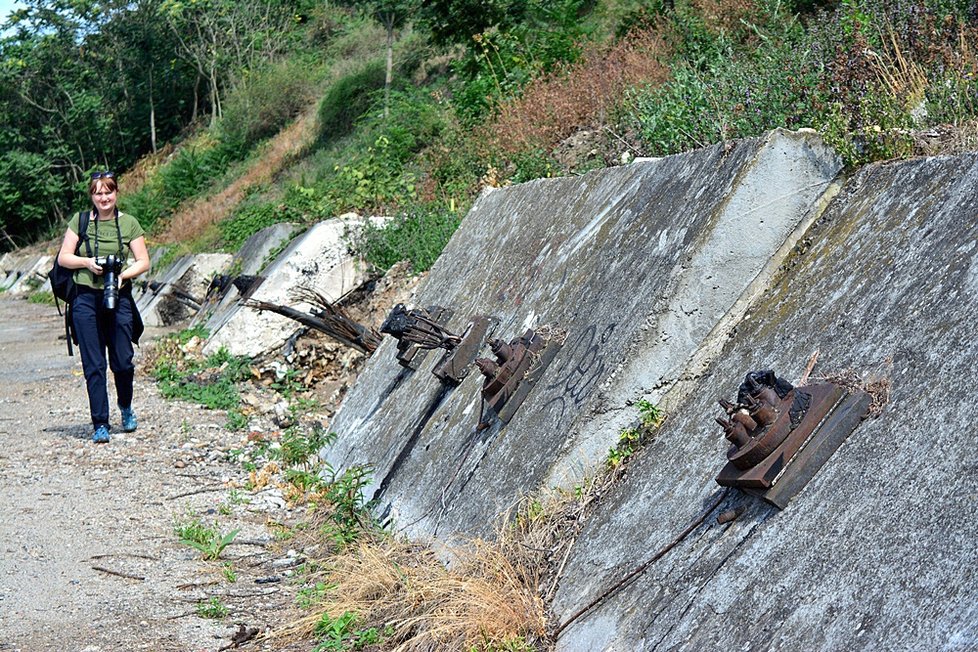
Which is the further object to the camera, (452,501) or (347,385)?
(347,385)

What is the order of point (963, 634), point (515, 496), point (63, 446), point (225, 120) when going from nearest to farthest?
point (963, 634) < point (515, 496) < point (63, 446) < point (225, 120)

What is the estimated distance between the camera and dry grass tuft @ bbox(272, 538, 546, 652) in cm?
314

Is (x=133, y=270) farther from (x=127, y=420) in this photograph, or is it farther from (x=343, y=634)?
(x=343, y=634)

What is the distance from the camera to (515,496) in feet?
12.2

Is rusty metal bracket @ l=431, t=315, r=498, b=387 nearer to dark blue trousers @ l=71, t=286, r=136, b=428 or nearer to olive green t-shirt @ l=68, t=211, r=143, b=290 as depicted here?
dark blue trousers @ l=71, t=286, r=136, b=428

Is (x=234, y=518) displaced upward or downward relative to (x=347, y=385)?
upward

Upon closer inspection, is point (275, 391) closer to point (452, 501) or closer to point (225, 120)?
Result: point (452, 501)

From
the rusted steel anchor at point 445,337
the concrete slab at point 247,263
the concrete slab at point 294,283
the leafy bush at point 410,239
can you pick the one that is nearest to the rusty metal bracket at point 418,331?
the rusted steel anchor at point 445,337

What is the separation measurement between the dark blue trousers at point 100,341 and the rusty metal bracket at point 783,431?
591cm

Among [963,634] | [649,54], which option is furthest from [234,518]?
[649,54]

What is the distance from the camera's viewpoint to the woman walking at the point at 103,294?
A: 25.0 feet

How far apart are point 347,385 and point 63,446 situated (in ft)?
7.76

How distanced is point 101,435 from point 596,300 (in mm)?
4762

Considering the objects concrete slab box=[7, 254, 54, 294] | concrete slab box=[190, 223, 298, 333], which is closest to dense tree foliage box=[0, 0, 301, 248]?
concrete slab box=[7, 254, 54, 294]
